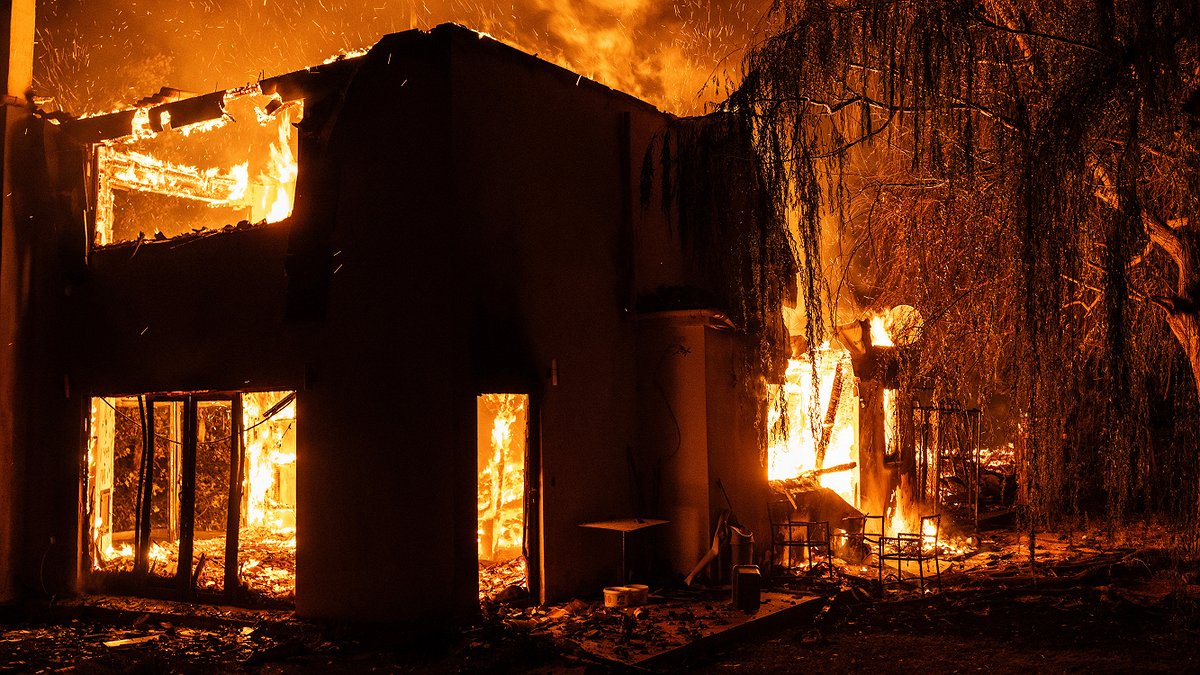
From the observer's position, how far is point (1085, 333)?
10078 millimetres

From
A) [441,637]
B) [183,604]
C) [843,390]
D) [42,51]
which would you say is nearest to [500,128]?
[441,637]

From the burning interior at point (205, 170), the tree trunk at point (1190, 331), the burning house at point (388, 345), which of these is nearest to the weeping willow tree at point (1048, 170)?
the tree trunk at point (1190, 331)

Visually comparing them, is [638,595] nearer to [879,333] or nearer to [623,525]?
[623,525]

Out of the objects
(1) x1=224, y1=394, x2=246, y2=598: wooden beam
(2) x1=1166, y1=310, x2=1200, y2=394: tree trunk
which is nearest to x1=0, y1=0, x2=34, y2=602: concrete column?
(1) x1=224, y1=394, x2=246, y2=598: wooden beam

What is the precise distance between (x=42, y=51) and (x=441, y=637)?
20.3 m

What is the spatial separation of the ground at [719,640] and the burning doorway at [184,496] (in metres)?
0.46

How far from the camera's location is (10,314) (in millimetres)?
11836

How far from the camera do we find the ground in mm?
8367

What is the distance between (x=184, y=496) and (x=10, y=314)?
11.2 feet

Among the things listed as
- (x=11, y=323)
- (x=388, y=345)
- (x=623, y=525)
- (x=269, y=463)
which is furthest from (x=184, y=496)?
(x=623, y=525)

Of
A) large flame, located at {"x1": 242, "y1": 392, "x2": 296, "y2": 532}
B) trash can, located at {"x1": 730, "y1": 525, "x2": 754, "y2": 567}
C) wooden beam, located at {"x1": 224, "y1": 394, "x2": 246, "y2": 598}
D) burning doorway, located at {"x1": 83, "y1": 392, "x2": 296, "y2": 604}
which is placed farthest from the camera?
large flame, located at {"x1": 242, "y1": 392, "x2": 296, "y2": 532}

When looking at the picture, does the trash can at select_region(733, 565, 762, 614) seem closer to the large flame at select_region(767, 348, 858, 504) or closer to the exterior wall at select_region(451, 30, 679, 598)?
the exterior wall at select_region(451, 30, 679, 598)

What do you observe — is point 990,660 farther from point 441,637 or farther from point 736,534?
point 441,637

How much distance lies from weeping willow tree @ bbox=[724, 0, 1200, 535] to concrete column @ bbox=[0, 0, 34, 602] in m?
9.33
